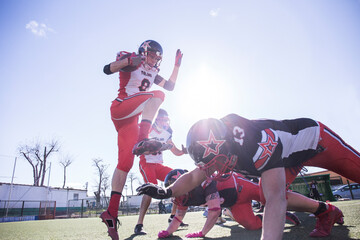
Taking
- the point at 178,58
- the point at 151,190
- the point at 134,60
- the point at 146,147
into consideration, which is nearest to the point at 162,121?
the point at 178,58

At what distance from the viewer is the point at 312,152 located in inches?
88.7

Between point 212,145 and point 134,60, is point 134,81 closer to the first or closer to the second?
point 134,60

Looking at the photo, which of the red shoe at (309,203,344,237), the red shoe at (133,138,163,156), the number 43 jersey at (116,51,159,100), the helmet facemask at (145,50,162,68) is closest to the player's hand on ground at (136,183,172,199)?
the red shoe at (133,138,163,156)

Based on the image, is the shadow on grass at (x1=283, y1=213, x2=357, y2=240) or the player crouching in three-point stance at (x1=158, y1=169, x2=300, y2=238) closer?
the shadow on grass at (x1=283, y1=213, x2=357, y2=240)

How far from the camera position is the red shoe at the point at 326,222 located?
2.27m

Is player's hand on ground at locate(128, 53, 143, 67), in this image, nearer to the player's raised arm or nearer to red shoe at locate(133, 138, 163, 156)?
the player's raised arm

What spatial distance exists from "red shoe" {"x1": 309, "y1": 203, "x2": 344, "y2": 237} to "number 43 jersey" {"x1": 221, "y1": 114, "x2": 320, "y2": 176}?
75cm

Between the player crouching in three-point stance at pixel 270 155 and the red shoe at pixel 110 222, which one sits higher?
the player crouching in three-point stance at pixel 270 155

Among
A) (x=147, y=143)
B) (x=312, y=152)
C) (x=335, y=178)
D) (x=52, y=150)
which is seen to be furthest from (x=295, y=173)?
(x=52, y=150)

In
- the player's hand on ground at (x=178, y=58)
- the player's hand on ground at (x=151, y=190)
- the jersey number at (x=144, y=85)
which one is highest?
the player's hand on ground at (x=178, y=58)

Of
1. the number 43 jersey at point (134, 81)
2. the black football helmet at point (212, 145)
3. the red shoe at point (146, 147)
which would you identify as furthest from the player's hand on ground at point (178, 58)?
the black football helmet at point (212, 145)

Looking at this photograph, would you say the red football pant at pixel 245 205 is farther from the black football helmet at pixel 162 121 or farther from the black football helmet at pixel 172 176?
the black football helmet at pixel 162 121

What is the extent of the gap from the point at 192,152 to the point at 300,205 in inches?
69.8

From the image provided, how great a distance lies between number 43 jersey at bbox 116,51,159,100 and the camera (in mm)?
3255
